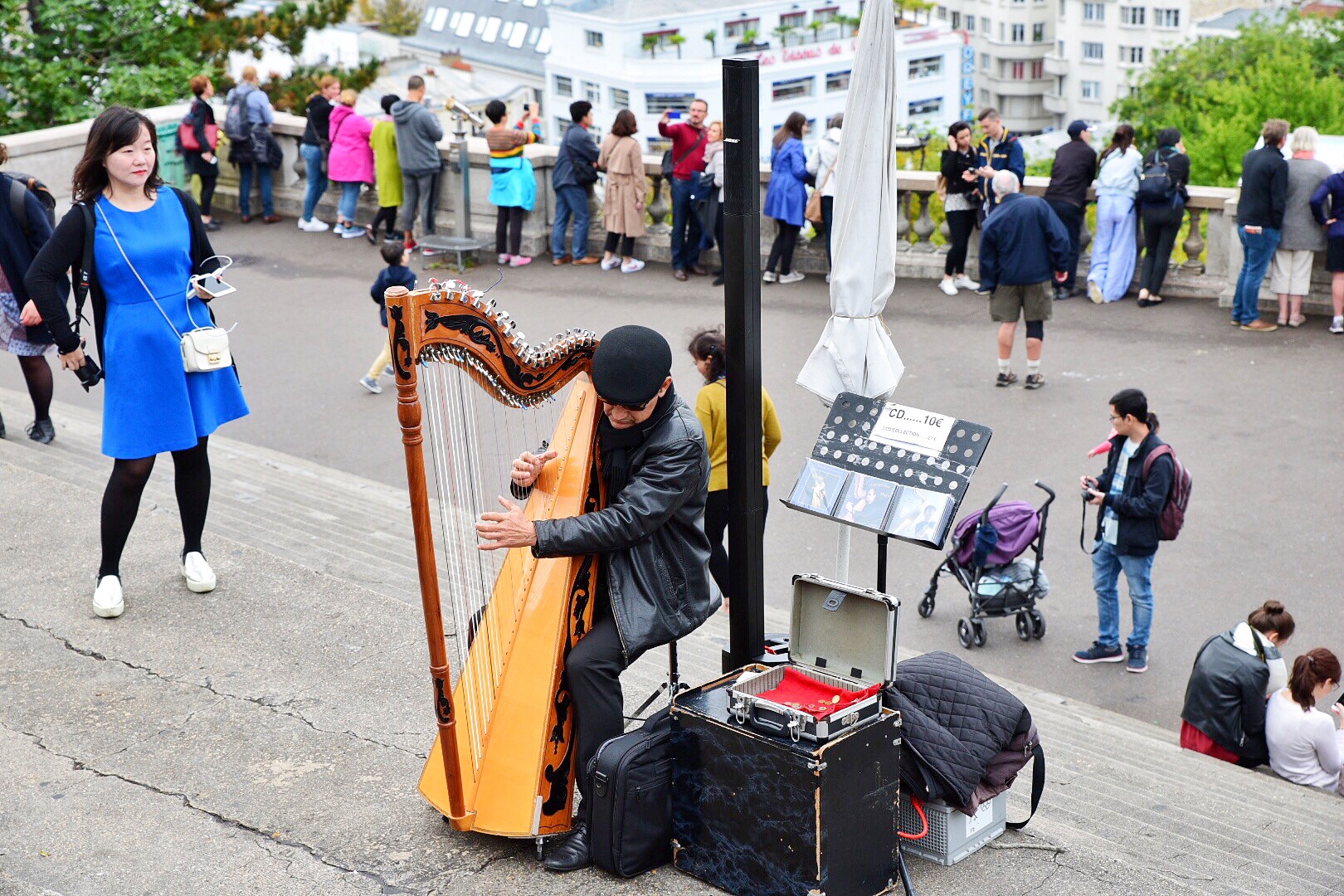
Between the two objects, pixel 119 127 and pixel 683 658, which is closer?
pixel 119 127

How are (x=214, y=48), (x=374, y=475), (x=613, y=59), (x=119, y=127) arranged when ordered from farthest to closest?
(x=613, y=59) → (x=214, y=48) → (x=374, y=475) → (x=119, y=127)

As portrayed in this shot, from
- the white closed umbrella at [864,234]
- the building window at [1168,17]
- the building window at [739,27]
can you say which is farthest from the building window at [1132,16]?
the white closed umbrella at [864,234]

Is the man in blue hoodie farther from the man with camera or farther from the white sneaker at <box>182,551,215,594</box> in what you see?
the man with camera

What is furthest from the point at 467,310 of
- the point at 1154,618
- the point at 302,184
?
the point at 302,184

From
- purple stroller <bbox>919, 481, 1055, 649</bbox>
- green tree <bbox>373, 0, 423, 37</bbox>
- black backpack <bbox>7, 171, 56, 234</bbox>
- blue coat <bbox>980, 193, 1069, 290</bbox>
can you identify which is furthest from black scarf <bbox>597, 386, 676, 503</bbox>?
green tree <bbox>373, 0, 423, 37</bbox>

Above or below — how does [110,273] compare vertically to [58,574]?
above

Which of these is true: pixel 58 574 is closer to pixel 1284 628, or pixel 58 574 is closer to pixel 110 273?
pixel 110 273

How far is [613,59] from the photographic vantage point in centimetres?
10569

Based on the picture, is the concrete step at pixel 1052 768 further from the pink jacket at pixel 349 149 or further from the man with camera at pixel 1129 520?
the pink jacket at pixel 349 149

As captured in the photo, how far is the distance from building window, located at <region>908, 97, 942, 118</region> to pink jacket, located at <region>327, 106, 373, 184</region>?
102029 millimetres

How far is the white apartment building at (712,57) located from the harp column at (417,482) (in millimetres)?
97440

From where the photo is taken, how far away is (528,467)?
15.2ft

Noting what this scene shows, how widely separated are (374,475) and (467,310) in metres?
6.21

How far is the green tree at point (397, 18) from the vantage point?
465 ft
